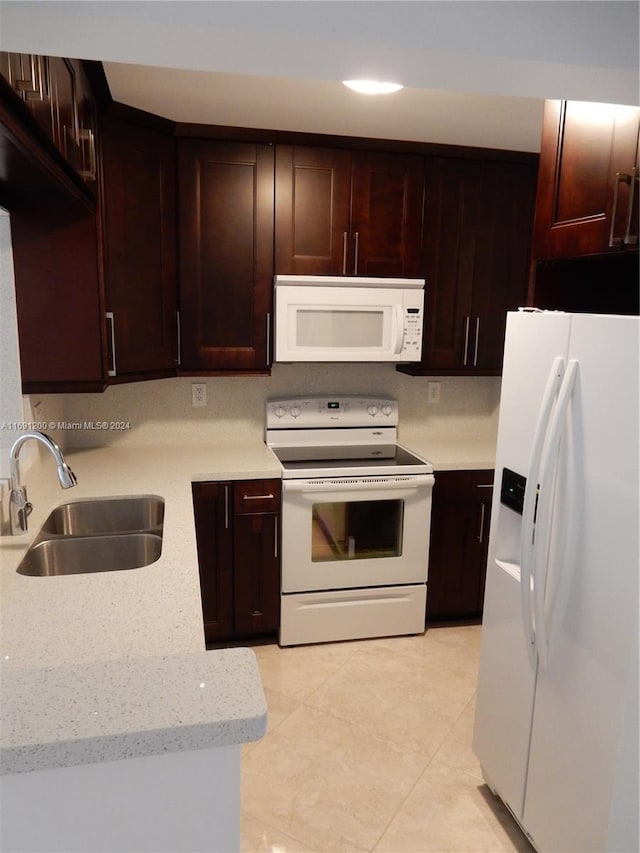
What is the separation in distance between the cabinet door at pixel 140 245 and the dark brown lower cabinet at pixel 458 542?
1.47 m

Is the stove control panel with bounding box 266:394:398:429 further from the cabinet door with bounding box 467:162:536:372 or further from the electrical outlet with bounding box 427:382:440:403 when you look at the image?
the cabinet door with bounding box 467:162:536:372

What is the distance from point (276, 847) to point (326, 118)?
2.63 metres

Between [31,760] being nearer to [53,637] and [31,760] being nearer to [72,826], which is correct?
[72,826]

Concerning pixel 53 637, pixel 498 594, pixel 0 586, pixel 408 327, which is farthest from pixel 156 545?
pixel 408 327

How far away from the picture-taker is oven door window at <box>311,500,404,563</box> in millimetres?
2975

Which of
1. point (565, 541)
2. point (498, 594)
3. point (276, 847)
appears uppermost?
point (565, 541)

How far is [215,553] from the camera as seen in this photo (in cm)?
288

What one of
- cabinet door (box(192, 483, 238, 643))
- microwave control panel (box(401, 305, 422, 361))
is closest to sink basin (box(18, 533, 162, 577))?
cabinet door (box(192, 483, 238, 643))

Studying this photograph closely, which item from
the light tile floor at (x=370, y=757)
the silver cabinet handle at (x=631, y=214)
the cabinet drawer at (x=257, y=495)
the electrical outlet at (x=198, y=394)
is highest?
the silver cabinet handle at (x=631, y=214)

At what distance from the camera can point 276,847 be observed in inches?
75.4

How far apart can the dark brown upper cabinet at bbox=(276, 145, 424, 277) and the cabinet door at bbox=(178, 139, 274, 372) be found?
9 cm

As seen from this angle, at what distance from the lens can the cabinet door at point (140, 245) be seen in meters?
2.48

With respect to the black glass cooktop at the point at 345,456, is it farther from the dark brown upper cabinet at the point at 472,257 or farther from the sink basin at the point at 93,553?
the sink basin at the point at 93,553

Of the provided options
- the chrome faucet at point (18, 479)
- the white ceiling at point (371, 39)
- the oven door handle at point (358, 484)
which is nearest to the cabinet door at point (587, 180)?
the white ceiling at point (371, 39)
